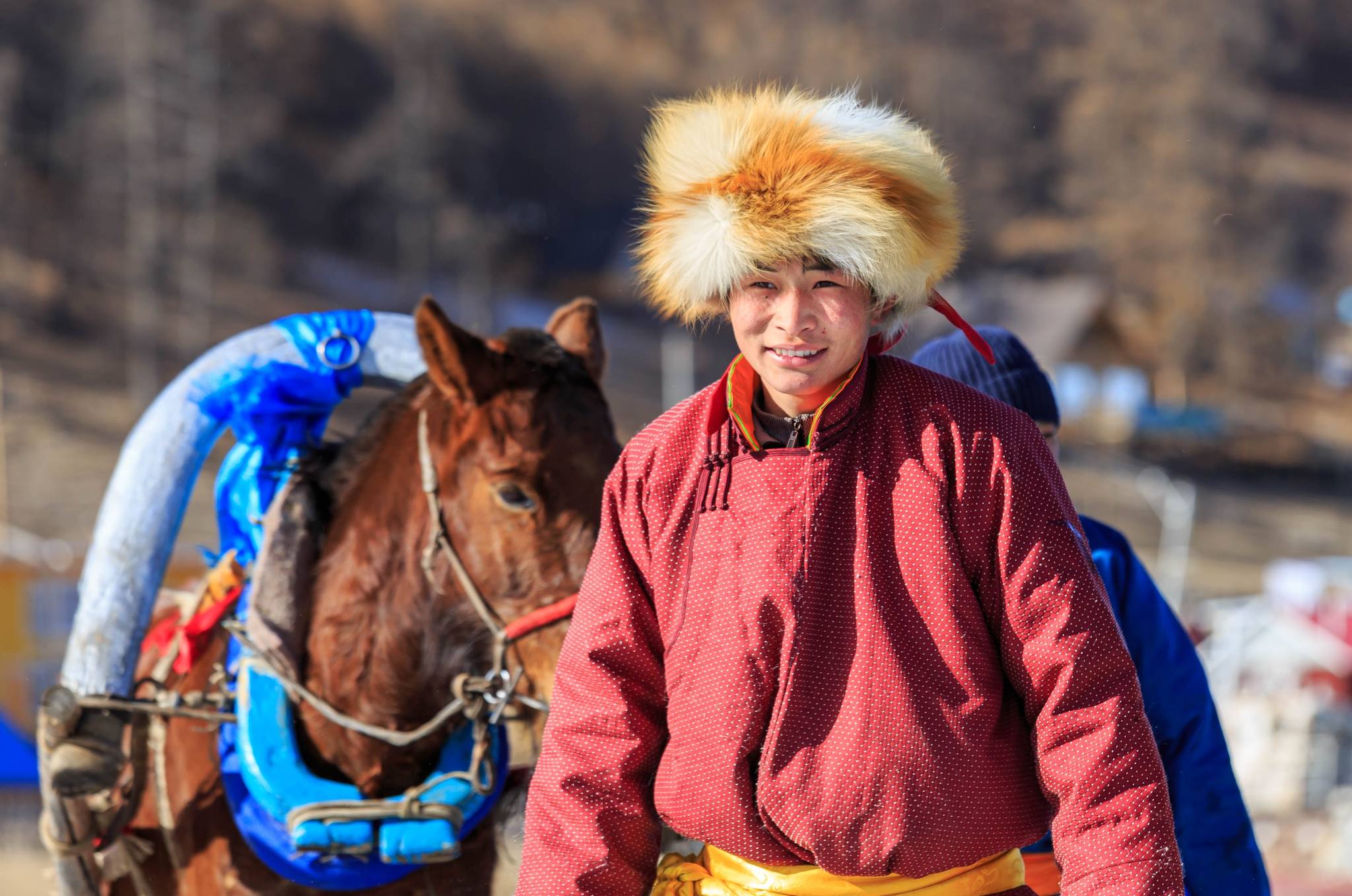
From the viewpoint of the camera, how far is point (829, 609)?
1638 millimetres

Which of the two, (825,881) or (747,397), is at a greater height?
(747,397)

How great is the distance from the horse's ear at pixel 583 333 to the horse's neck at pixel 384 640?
396 millimetres

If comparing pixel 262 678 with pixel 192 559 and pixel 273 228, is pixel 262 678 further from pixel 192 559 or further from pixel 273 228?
pixel 273 228

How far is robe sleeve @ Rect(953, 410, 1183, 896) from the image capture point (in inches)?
61.1

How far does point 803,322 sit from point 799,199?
15 centimetres

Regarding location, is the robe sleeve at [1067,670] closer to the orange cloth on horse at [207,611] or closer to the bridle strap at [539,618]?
the bridle strap at [539,618]

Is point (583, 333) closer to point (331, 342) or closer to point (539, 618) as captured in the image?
point (331, 342)

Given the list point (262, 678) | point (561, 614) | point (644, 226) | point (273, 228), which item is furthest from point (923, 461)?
point (273, 228)

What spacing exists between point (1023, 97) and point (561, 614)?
175 ft

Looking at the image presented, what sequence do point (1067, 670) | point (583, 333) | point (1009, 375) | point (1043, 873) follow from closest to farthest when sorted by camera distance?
1. point (1067, 670)
2. point (1043, 873)
3. point (1009, 375)
4. point (583, 333)

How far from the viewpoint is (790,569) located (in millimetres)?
1628

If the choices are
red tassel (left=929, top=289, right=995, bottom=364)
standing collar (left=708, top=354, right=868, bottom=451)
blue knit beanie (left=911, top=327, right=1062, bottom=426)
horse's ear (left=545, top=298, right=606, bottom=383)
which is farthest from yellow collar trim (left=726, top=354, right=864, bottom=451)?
horse's ear (left=545, top=298, right=606, bottom=383)

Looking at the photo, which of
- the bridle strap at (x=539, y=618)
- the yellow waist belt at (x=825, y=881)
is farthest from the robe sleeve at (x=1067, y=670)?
the bridle strap at (x=539, y=618)

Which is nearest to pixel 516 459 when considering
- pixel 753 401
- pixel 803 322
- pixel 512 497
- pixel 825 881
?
pixel 512 497
